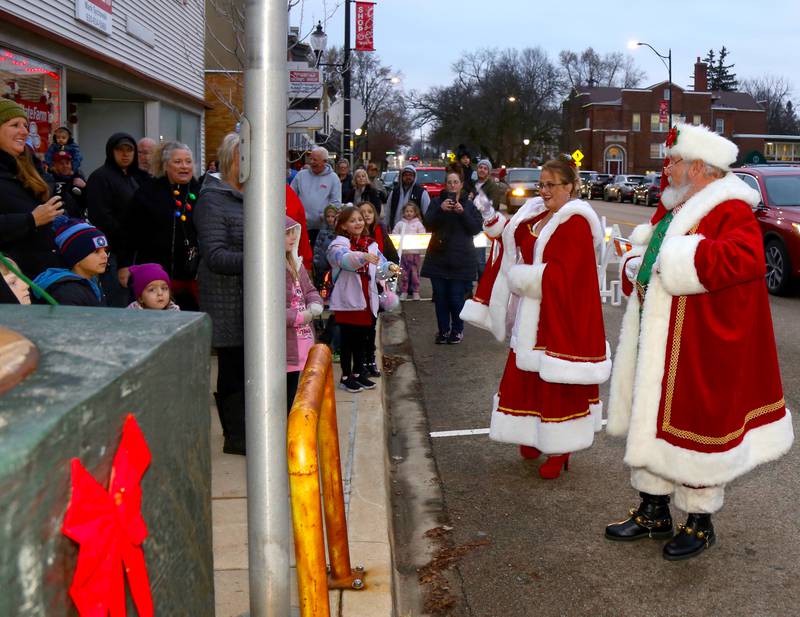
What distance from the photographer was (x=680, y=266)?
3877mm

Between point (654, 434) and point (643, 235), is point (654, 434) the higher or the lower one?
the lower one

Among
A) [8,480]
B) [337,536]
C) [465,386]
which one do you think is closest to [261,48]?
[8,480]

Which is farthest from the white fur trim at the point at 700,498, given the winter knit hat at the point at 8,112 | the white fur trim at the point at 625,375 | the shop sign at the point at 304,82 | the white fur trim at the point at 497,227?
the shop sign at the point at 304,82

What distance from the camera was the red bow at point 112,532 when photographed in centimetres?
128

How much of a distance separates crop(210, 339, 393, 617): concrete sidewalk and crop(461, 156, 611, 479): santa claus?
848mm

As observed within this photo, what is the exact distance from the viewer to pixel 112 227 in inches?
256

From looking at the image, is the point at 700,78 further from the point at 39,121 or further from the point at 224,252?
the point at 224,252

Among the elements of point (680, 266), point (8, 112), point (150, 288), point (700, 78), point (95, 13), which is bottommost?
point (150, 288)

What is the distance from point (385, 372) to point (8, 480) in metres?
7.22

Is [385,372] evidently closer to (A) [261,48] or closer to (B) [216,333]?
(B) [216,333]

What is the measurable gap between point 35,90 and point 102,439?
10.3 metres

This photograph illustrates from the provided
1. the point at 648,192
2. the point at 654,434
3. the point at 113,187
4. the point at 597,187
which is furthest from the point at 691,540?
the point at 597,187

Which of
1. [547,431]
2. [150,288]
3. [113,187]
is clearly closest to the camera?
[150,288]

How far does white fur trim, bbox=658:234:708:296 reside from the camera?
3857mm
